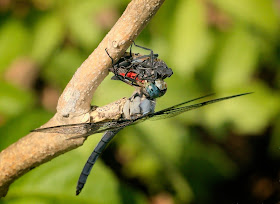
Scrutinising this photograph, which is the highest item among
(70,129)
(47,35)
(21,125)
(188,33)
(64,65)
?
(47,35)

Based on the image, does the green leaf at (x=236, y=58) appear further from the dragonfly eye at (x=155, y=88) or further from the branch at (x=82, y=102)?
the branch at (x=82, y=102)

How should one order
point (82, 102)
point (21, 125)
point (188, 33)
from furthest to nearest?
point (188, 33)
point (21, 125)
point (82, 102)

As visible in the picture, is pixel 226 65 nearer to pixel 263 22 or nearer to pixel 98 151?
pixel 263 22

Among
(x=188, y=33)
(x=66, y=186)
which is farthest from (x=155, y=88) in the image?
(x=188, y=33)

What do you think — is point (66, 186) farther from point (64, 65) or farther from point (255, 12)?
point (255, 12)

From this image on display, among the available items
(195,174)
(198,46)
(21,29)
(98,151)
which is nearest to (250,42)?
(198,46)

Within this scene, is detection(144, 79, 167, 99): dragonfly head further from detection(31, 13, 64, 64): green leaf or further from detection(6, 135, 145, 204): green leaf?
detection(31, 13, 64, 64): green leaf

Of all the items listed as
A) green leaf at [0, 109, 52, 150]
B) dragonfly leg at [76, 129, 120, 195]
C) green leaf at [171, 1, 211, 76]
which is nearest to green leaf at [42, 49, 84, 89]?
green leaf at [0, 109, 52, 150]
